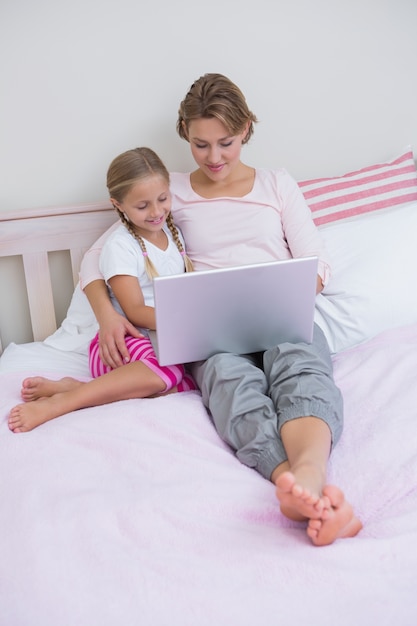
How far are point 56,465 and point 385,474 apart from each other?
521 mm

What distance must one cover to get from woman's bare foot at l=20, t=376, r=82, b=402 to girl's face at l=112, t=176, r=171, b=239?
1.26ft

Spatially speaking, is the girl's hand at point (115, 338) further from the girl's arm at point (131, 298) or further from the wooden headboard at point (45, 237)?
the wooden headboard at point (45, 237)

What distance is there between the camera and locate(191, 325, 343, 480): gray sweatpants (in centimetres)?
112

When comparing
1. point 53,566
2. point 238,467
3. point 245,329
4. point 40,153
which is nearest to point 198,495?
point 238,467

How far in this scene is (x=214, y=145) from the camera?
1.47 m

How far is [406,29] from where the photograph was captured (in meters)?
1.85

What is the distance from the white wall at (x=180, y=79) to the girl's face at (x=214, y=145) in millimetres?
270

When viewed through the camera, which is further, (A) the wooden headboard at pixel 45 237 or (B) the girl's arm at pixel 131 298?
(A) the wooden headboard at pixel 45 237

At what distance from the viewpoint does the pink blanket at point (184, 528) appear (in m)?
0.82

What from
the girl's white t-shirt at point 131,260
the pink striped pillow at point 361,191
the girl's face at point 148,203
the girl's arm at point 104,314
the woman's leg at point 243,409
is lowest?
the woman's leg at point 243,409

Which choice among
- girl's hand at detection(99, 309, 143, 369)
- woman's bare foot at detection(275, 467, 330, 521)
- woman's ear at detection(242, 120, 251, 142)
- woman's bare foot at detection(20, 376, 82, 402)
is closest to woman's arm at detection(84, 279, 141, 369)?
girl's hand at detection(99, 309, 143, 369)

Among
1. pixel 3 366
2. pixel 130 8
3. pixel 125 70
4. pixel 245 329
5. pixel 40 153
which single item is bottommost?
pixel 3 366

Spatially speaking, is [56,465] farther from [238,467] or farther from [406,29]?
[406,29]

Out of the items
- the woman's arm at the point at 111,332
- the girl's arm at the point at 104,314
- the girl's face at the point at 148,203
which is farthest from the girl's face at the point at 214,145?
the woman's arm at the point at 111,332
